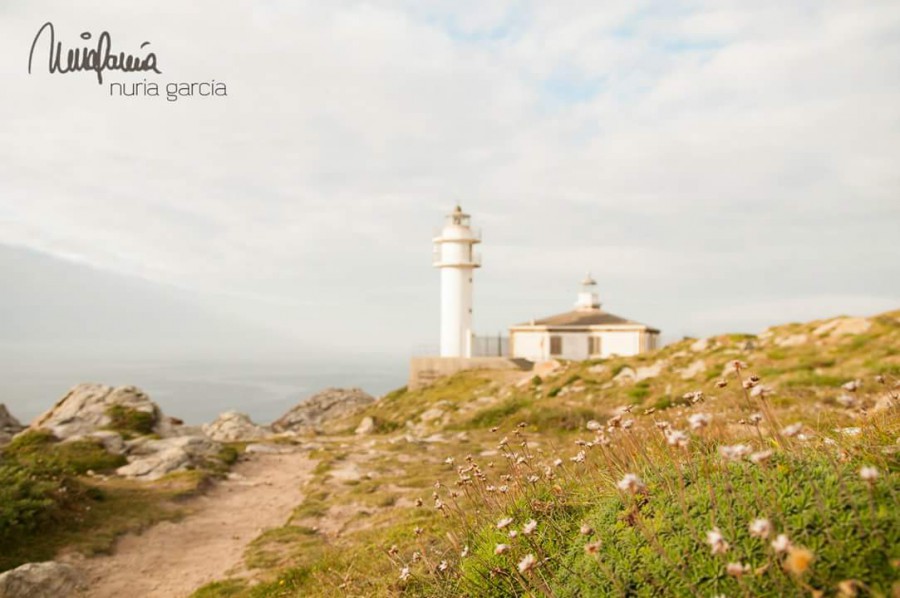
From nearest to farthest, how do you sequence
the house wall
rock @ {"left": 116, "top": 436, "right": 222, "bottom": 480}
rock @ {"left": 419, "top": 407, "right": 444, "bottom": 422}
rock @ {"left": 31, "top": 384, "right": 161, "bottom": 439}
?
rock @ {"left": 116, "top": 436, "right": 222, "bottom": 480} < rock @ {"left": 31, "top": 384, "right": 161, "bottom": 439} < rock @ {"left": 419, "top": 407, "right": 444, "bottom": 422} < the house wall

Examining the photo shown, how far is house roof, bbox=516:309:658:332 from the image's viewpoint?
6166 centimetres

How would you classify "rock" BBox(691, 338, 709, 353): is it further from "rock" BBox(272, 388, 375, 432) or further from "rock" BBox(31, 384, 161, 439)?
"rock" BBox(272, 388, 375, 432)

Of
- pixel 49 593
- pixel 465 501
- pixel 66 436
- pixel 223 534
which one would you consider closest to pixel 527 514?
pixel 465 501

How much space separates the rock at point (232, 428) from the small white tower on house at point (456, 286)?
2291 centimetres

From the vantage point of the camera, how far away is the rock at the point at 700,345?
31.5 metres

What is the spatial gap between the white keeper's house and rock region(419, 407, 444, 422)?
25.5 metres

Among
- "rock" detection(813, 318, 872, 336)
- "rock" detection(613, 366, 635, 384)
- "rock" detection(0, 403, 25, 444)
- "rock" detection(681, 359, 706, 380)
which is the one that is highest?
"rock" detection(813, 318, 872, 336)

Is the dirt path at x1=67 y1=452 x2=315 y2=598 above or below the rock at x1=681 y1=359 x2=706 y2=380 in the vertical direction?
below

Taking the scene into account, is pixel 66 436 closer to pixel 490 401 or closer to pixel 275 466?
pixel 275 466

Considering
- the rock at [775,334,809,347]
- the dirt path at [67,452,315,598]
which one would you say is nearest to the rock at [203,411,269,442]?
the dirt path at [67,452,315,598]

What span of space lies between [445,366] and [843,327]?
115 feet

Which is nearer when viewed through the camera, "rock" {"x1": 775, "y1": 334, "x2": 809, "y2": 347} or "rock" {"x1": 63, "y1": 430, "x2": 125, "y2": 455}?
"rock" {"x1": 63, "y1": 430, "x2": 125, "y2": 455}

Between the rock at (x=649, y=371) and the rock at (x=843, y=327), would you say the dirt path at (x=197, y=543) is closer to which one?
the rock at (x=649, y=371)

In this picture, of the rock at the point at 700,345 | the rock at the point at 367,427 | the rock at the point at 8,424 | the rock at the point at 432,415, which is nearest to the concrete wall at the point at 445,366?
the rock at the point at 367,427
